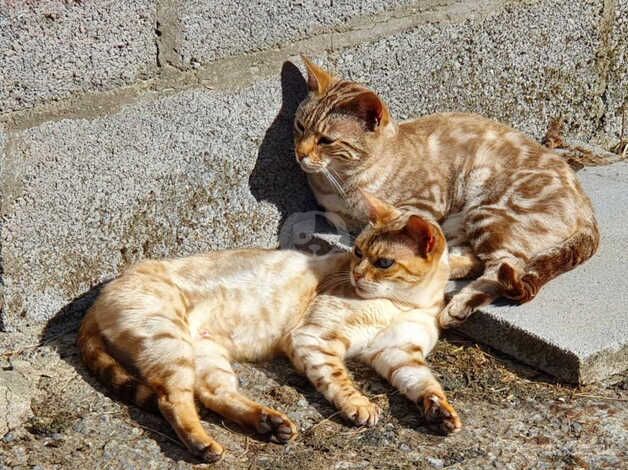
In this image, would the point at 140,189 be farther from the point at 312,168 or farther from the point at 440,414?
the point at 440,414

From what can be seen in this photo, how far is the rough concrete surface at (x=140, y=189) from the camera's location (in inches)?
177

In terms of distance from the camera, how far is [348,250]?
16.8 ft

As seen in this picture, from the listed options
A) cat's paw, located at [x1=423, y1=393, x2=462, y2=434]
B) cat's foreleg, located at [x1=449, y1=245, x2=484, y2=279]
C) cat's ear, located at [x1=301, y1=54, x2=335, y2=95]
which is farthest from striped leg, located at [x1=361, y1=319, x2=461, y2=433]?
cat's ear, located at [x1=301, y1=54, x2=335, y2=95]

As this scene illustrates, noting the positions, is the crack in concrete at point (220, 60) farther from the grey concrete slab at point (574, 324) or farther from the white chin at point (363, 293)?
the grey concrete slab at point (574, 324)

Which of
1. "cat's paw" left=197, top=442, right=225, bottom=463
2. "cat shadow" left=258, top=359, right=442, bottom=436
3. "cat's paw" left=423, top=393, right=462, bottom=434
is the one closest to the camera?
"cat's paw" left=197, top=442, right=225, bottom=463

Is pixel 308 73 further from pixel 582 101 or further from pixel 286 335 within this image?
pixel 582 101

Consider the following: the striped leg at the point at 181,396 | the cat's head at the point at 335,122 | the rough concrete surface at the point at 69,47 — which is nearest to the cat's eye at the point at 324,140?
the cat's head at the point at 335,122

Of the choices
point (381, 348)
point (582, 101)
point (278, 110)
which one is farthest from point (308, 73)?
point (582, 101)

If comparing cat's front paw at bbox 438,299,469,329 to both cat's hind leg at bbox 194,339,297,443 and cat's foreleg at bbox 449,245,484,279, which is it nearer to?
cat's foreleg at bbox 449,245,484,279

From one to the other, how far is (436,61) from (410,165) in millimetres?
638

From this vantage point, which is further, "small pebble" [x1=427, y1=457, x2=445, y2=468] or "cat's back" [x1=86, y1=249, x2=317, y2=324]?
"cat's back" [x1=86, y1=249, x2=317, y2=324]

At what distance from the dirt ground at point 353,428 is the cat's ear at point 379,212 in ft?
2.10

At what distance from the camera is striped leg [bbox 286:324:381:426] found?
4.06 meters

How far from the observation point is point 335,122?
5109 mm
